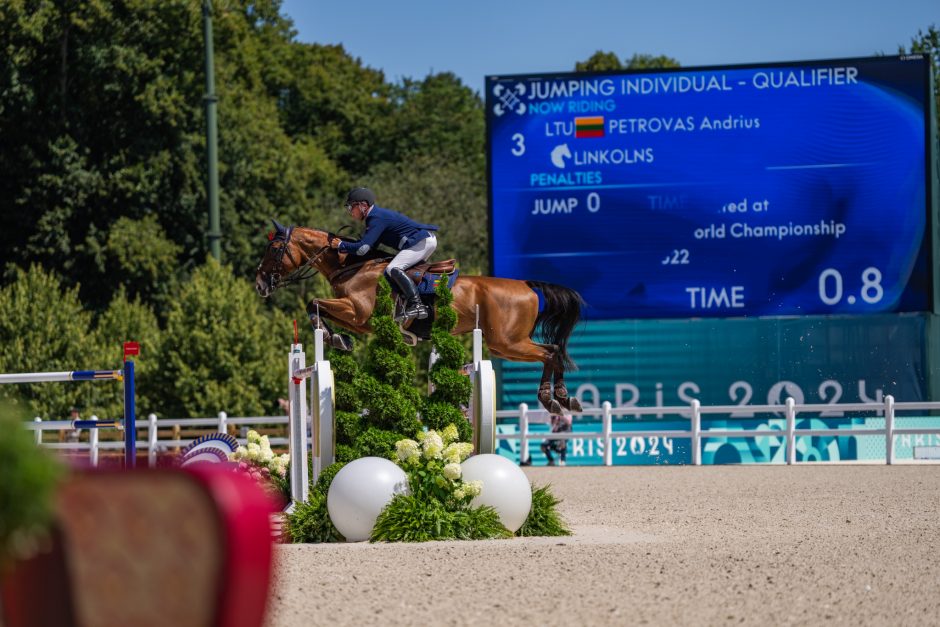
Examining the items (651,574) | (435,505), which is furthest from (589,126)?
(651,574)

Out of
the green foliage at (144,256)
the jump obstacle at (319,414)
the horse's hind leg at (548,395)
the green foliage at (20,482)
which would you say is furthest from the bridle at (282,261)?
the green foliage at (144,256)

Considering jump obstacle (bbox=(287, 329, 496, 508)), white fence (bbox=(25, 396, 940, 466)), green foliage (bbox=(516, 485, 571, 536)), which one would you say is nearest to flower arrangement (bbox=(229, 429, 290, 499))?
jump obstacle (bbox=(287, 329, 496, 508))

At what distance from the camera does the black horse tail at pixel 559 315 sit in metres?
14.7

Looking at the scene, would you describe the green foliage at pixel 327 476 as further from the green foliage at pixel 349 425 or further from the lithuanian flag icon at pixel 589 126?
the lithuanian flag icon at pixel 589 126

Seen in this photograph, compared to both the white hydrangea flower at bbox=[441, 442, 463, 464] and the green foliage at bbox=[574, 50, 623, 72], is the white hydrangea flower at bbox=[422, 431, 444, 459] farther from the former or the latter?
the green foliage at bbox=[574, 50, 623, 72]

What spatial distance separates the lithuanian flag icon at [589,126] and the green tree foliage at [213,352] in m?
9.41

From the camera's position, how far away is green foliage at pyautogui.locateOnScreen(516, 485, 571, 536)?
1018cm

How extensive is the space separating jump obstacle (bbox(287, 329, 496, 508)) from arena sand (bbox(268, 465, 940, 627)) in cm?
117

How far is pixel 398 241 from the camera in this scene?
41.6 ft

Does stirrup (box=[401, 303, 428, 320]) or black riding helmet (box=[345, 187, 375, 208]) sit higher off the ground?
black riding helmet (box=[345, 187, 375, 208])

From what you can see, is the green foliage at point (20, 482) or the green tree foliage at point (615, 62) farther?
the green tree foliage at point (615, 62)

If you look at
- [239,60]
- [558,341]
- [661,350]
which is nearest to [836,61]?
[661,350]

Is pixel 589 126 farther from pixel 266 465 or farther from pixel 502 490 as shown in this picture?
pixel 502 490

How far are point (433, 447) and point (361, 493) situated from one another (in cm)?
62
